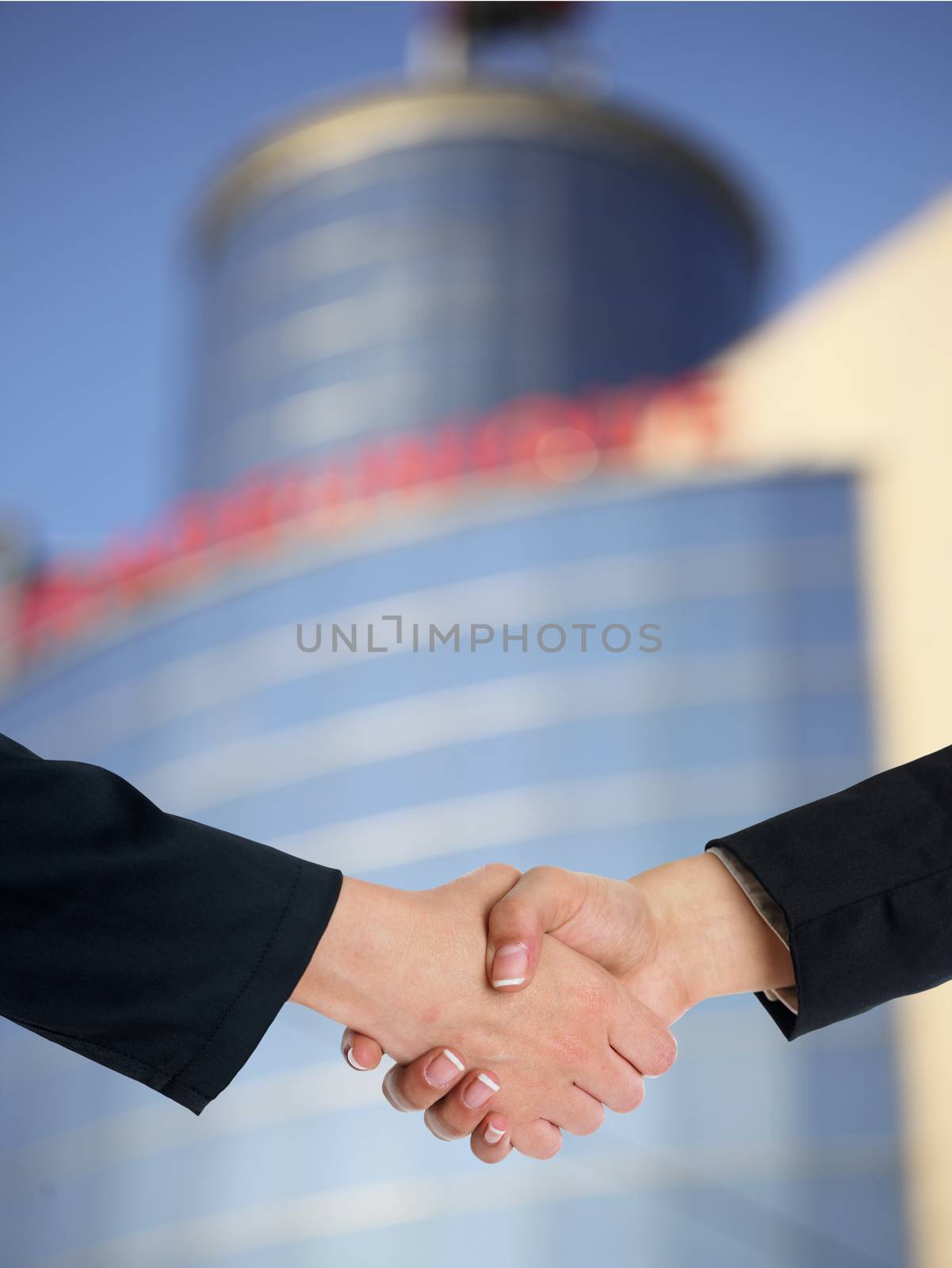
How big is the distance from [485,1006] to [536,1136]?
431mm

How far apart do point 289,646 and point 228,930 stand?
1912 centimetres

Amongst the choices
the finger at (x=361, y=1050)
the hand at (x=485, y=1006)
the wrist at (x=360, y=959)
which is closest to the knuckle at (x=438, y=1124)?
the hand at (x=485, y=1006)

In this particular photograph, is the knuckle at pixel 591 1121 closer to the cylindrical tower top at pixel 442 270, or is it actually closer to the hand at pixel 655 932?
the hand at pixel 655 932

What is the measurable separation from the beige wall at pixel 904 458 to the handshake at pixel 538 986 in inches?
501

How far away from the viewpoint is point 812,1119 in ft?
51.3

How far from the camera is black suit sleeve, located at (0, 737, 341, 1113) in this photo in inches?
80.9

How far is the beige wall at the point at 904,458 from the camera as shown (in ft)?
50.4

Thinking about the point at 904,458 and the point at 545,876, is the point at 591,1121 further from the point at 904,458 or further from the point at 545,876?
the point at 904,458

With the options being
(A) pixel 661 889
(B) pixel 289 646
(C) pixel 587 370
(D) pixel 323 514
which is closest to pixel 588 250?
(C) pixel 587 370

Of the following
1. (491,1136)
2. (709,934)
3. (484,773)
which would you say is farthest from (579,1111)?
(484,773)

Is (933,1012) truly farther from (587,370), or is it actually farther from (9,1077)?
(587,370)

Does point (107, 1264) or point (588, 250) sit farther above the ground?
point (588, 250)

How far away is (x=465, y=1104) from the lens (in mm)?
2805

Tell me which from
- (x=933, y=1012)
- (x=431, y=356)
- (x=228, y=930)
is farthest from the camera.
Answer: (x=431, y=356)
